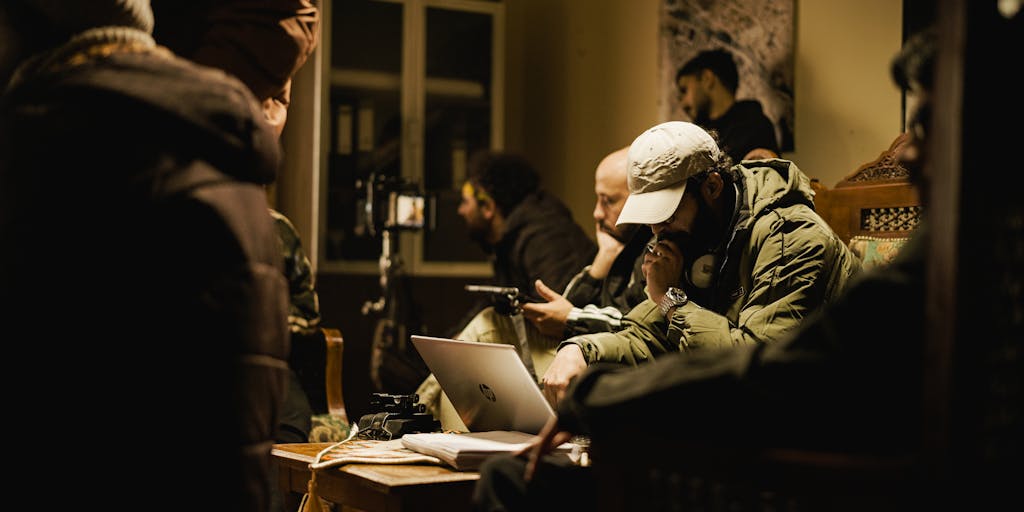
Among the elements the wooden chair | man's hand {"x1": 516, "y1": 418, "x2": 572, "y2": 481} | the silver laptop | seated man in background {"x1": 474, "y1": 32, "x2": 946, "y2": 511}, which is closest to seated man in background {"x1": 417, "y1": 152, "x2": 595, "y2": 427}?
the wooden chair

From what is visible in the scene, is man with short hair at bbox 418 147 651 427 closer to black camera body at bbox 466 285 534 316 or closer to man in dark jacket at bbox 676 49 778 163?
black camera body at bbox 466 285 534 316

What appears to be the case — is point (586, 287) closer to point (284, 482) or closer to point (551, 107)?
point (284, 482)

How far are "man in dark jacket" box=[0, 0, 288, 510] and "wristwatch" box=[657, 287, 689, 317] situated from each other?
1.21m

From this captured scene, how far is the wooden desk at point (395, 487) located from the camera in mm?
1576

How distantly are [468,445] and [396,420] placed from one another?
388mm

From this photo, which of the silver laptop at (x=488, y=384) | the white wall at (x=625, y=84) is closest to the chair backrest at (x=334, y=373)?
the silver laptop at (x=488, y=384)

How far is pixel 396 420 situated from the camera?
6.76 feet

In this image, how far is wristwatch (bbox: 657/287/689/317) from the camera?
7.23 feet

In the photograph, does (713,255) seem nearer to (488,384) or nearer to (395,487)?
(488,384)

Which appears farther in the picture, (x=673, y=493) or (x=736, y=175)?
(x=736, y=175)

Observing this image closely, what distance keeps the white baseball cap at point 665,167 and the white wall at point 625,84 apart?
134cm

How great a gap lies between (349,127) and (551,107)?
1.19m

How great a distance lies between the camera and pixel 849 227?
2.69m

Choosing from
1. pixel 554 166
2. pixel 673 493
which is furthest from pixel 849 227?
pixel 554 166
